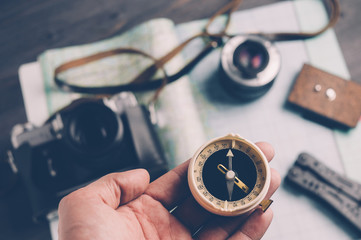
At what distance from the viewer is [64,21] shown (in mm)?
1334

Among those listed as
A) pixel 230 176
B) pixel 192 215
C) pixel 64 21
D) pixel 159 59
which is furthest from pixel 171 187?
pixel 64 21

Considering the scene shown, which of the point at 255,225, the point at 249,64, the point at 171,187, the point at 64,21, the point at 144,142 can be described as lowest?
the point at 255,225

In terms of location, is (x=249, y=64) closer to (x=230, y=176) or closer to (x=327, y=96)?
(x=327, y=96)

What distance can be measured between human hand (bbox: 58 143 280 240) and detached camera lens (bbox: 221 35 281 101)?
0.26 metres

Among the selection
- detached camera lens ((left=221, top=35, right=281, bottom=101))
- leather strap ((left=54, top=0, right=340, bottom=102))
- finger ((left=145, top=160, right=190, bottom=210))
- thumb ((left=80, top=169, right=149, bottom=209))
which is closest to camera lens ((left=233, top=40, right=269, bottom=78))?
detached camera lens ((left=221, top=35, right=281, bottom=101))

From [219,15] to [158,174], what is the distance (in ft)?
2.14

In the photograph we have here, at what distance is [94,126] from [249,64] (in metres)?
0.53

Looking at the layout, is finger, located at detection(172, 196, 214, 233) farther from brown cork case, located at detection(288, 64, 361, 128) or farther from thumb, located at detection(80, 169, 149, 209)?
brown cork case, located at detection(288, 64, 361, 128)

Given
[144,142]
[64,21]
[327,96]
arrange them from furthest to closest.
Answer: [64,21], [327,96], [144,142]

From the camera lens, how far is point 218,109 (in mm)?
1221

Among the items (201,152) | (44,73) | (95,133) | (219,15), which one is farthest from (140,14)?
(201,152)

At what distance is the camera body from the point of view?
995 mm

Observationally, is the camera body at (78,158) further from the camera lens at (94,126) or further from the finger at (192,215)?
the finger at (192,215)

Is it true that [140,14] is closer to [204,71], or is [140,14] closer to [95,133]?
[204,71]
